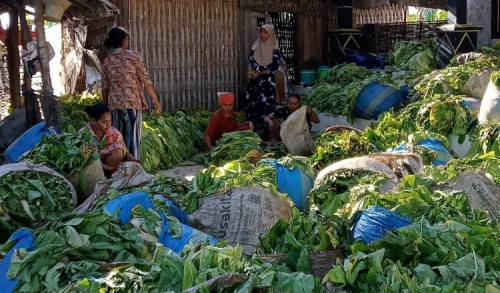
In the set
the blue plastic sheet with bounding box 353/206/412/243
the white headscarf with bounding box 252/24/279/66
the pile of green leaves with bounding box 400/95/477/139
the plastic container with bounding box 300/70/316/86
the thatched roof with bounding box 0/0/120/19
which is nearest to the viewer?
the blue plastic sheet with bounding box 353/206/412/243

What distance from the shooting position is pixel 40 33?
7223 mm

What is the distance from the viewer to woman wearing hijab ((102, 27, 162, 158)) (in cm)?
746

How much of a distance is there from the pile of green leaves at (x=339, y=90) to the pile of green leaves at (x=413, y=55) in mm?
729

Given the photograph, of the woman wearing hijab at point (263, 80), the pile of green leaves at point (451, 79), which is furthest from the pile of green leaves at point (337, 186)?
the woman wearing hijab at point (263, 80)

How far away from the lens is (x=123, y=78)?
24.6 ft

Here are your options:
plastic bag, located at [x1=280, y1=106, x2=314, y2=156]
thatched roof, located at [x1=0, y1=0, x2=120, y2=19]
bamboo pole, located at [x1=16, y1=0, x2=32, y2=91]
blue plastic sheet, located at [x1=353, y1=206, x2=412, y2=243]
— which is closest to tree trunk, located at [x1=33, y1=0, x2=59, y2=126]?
thatched roof, located at [x1=0, y1=0, x2=120, y2=19]

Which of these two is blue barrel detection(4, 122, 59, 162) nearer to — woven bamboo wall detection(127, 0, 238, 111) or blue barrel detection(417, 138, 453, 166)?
blue barrel detection(417, 138, 453, 166)

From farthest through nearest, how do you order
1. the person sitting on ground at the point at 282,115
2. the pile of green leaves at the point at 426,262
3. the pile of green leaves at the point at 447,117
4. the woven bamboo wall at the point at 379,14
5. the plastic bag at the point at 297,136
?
the woven bamboo wall at the point at 379,14 → the person sitting on ground at the point at 282,115 → the plastic bag at the point at 297,136 → the pile of green leaves at the point at 447,117 → the pile of green leaves at the point at 426,262

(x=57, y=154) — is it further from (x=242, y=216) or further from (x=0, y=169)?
(x=242, y=216)

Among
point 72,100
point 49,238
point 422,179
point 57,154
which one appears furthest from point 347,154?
point 72,100

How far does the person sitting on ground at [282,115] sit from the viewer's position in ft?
29.0

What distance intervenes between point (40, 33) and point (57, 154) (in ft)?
6.81

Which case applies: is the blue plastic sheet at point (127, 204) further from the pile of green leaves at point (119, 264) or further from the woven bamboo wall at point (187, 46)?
the woven bamboo wall at point (187, 46)

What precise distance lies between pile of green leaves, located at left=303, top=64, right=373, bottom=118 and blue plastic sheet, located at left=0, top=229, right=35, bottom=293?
625 cm
